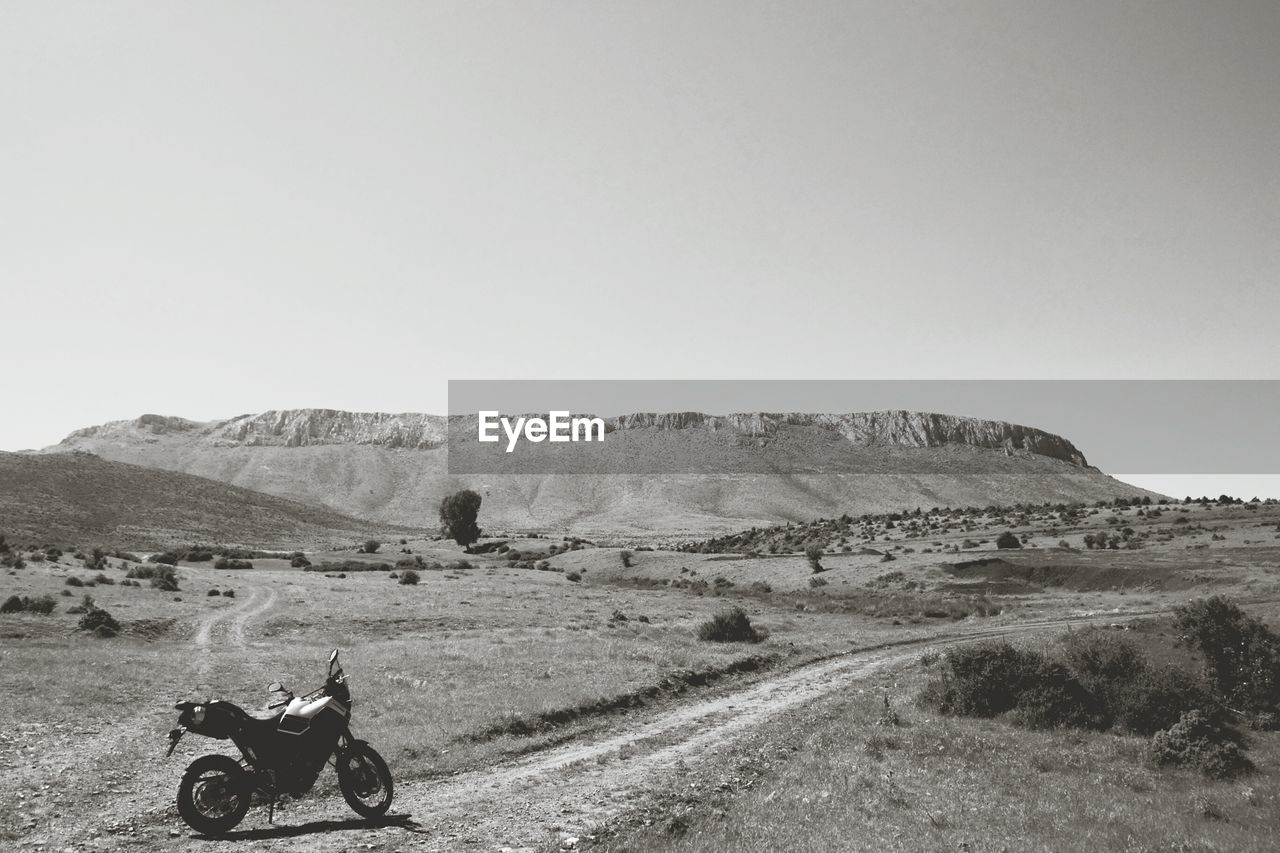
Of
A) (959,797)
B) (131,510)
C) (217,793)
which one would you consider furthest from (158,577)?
(131,510)

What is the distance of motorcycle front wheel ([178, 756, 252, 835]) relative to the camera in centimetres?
988

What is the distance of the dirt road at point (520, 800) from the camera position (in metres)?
10.2

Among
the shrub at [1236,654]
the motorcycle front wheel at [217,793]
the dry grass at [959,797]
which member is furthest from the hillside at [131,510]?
the shrub at [1236,654]

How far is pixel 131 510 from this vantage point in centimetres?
10694

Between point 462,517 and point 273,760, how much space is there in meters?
105

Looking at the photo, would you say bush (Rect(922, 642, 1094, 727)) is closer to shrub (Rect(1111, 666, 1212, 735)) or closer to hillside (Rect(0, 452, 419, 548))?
shrub (Rect(1111, 666, 1212, 735))

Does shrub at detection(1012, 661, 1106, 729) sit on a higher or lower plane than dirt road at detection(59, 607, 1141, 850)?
lower

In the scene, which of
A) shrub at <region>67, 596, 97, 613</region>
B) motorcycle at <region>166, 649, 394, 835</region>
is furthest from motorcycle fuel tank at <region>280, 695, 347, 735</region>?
shrub at <region>67, 596, 97, 613</region>

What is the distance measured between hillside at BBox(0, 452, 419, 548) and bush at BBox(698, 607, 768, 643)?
2990 inches

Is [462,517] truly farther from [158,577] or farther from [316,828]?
[316,828]

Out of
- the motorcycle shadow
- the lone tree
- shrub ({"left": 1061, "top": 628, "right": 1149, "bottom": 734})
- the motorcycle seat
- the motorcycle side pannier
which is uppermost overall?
the motorcycle side pannier

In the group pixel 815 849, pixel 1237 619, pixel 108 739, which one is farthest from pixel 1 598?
pixel 1237 619

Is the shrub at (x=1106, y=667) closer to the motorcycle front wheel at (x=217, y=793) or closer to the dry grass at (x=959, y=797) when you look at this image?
the dry grass at (x=959, y=797)

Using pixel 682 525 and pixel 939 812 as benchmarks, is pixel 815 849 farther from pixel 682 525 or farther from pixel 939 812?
pixel 682 525
